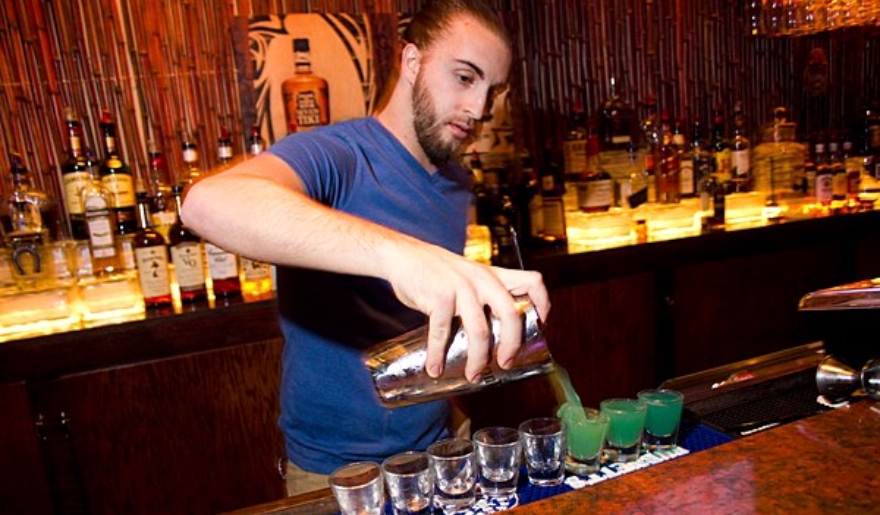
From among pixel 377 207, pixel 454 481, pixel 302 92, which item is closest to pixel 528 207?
pixel 302 92

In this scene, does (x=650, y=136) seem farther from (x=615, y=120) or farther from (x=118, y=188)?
(x=118, y=188)

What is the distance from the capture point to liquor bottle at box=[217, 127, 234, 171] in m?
2.31

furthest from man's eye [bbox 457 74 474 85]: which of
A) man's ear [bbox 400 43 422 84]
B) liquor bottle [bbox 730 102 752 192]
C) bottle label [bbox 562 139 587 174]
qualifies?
liquor bottle [bbox 730 102 752 192]

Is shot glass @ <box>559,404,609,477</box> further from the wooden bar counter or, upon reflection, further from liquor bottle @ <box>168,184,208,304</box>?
liquor bottle @ <box>168,184,208,304</box>

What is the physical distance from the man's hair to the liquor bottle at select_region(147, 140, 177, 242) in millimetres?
1223

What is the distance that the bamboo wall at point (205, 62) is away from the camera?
2.26 meters

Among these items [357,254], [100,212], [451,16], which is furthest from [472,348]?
[100,212]

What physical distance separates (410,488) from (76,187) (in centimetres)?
186

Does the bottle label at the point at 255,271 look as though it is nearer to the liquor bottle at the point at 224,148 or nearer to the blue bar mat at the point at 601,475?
the liquor bottle at the point at 224,148

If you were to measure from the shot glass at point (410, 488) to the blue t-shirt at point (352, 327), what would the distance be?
41cm

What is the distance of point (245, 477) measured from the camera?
211 cm

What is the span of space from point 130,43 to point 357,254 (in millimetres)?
2006

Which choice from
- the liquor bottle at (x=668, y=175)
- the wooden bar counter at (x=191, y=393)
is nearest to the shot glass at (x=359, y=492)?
the wooden bar counter at (x=191, y=393)

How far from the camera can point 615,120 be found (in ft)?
10.7
